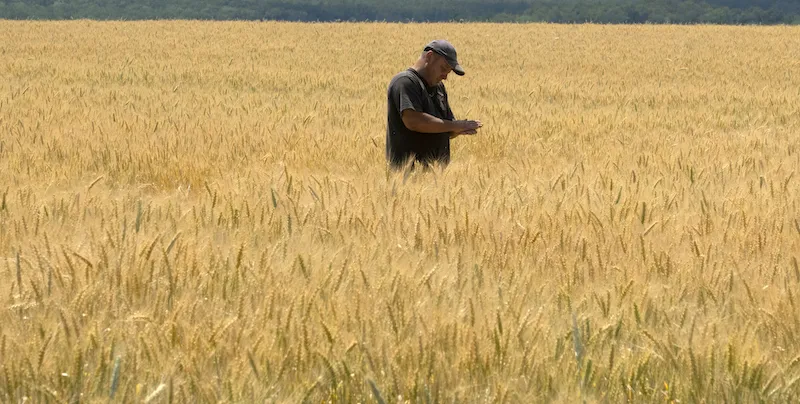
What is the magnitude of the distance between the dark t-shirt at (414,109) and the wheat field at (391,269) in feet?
0.81

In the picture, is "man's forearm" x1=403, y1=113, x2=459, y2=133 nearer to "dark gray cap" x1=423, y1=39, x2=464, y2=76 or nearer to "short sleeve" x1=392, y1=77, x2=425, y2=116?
"short sleeve" x1=392, y1=77, x2=425, y2=116

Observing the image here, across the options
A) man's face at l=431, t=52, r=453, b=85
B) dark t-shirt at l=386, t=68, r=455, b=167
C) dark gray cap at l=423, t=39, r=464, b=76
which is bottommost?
dark t-shirt at l=386, t=68, r=455, b=167

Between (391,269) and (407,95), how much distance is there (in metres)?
2.57

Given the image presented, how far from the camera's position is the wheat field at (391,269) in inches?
69.3

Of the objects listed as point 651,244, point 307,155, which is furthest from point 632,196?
point 307,155

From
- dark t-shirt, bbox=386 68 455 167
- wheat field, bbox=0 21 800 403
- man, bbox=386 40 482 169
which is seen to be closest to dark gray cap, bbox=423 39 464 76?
man, bbox=386 40 482 169

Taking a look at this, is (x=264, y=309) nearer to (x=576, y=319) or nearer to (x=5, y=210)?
(x=576, y=319)

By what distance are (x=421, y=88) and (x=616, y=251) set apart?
2366mm

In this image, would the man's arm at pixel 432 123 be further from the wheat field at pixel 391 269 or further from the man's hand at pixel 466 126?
the wheat field at pixel 391 269

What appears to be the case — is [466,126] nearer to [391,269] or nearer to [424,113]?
[424,113]

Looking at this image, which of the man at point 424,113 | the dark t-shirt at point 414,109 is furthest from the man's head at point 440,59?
the dark t-shirt at point 414,109

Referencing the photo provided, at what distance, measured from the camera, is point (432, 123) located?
484cm

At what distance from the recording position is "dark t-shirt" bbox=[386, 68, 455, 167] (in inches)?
192

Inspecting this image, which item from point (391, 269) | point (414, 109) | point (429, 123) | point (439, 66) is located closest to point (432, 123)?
point (429, 123)
